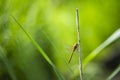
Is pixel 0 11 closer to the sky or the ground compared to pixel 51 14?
closer to the sky

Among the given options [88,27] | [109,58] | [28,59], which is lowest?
[109,58]

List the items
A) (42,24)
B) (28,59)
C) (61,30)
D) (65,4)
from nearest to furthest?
(28,59) → (42,24) → (61,30) → (65,4)

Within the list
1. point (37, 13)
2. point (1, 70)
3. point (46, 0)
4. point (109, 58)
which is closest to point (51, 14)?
point (46, 0)

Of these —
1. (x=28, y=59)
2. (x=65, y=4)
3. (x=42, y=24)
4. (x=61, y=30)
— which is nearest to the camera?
(x=28, y=59)

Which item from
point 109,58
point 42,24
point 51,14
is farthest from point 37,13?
point 109,58

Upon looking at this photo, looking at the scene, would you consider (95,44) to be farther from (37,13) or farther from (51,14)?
(37,13)

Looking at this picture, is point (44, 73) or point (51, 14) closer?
point (44, 73)

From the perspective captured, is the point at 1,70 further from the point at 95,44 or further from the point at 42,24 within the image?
the point at 95,44
